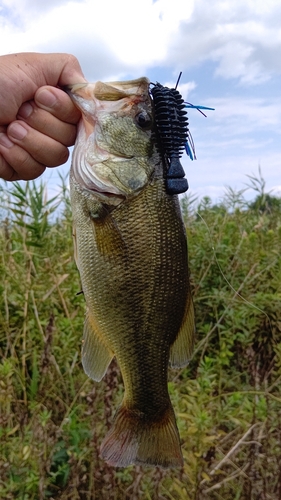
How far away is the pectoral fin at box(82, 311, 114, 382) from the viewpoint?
68.6 inches

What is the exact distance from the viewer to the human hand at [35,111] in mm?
1885

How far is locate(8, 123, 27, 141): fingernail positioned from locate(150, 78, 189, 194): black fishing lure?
1.80 feet

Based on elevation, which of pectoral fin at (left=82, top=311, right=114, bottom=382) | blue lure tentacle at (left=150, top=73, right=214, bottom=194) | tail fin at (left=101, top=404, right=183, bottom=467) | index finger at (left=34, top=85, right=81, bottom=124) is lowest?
tail fin at (left=101, top=404, right=183, bottom=467)

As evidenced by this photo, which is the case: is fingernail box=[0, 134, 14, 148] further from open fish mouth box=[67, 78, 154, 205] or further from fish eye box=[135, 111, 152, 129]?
fish eye box=[135, 111, 152, 129]

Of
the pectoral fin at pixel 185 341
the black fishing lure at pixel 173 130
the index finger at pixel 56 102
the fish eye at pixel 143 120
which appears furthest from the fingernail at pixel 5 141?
the pectoral fin at pixel 185 341

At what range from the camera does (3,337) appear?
3.65 m

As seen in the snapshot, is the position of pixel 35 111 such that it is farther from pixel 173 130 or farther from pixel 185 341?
pixel 185 341

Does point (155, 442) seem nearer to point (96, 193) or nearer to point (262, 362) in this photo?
point (96, 193)

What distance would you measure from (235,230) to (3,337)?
205 centimetres

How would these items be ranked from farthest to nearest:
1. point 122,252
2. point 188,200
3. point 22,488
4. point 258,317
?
point 188,200 → point 258,317 → point 22,488 → point 122,252

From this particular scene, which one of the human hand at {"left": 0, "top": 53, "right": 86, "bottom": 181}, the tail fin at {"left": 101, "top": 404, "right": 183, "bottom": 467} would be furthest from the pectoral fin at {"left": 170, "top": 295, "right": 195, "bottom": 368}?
the human hand at {"left": 0, "top": 53, "right": 86, "bottom": 181}

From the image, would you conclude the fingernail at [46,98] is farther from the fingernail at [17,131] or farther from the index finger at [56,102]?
the fingernail at [17,131]

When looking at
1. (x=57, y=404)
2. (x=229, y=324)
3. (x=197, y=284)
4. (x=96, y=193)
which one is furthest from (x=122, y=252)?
(x=197, y=284)

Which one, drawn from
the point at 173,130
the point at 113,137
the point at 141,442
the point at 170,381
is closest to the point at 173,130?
the point at 173,130
